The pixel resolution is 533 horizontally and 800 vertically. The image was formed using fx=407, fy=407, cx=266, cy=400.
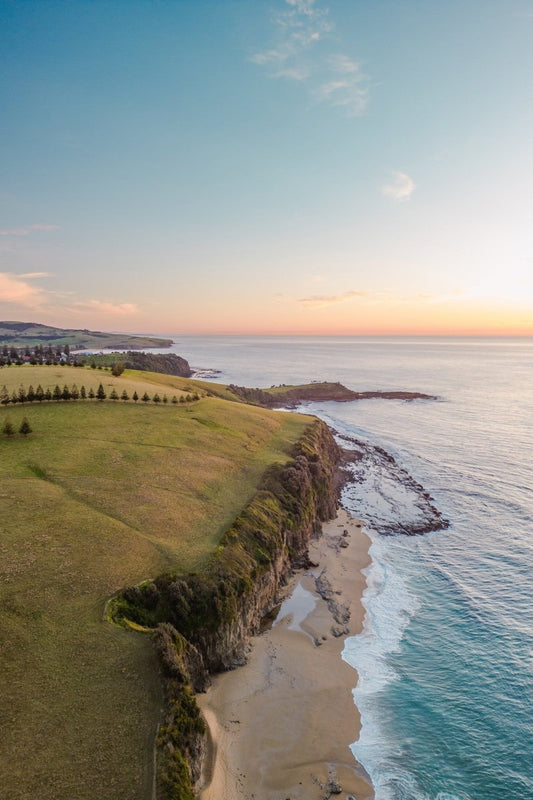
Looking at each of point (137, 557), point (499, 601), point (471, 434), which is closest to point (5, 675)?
point (137, 557)

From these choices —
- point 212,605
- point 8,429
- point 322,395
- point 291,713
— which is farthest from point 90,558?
point 322,395

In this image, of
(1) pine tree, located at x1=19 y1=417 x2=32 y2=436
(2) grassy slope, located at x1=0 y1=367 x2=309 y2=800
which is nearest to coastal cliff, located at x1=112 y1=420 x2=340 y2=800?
(2) grassy slope, located at x1=0 y1=367 x2=309 y2=800

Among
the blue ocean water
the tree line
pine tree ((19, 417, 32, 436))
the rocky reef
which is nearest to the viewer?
the blue ocean water

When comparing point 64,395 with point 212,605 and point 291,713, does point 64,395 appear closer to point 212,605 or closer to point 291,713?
point 212,605

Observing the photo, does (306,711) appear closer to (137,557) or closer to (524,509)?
(137,557)

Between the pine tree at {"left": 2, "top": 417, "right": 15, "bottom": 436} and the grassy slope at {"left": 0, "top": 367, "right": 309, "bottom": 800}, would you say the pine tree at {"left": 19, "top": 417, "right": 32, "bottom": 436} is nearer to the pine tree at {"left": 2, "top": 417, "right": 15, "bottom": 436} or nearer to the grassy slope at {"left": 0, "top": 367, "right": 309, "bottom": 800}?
the grassy slope at {"left": 0, "top": 367, "right": 309, "bottom": 800}
